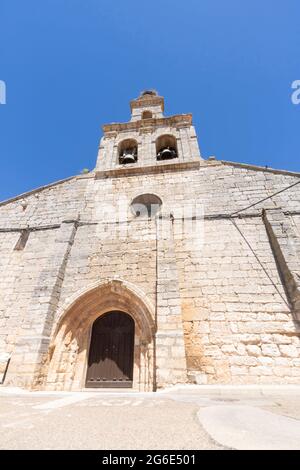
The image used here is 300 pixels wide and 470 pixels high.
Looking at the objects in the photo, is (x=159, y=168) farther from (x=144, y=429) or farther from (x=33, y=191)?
(x=144, y=429)

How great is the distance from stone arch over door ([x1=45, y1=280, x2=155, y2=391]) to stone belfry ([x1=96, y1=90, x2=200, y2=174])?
15.9 ft

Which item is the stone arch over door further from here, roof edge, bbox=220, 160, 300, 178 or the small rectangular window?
roof edge, bbox=220, 160, 300, 178

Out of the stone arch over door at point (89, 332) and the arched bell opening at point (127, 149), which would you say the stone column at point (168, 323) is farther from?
the arched bell opening at point (127, 149)

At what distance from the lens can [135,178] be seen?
28.0 ft

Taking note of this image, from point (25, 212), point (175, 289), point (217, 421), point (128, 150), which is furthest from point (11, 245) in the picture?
point (217, 421)

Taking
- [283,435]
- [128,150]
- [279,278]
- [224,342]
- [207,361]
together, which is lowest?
[283,435]

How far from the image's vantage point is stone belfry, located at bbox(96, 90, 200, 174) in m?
8.84

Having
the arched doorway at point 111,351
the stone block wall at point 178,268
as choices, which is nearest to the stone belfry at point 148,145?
the stone block wall at point 178,268

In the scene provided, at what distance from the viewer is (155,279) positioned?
19.0 ft

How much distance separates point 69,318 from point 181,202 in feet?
15.6

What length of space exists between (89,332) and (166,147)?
7962 millimetres

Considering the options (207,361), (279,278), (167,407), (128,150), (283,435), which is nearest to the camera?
(283,435)

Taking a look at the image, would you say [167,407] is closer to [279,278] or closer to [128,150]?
[279,278]

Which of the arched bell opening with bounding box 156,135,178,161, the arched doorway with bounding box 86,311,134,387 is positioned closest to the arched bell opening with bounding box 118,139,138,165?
the arched bell opening with bounding box 156,135,178,161
